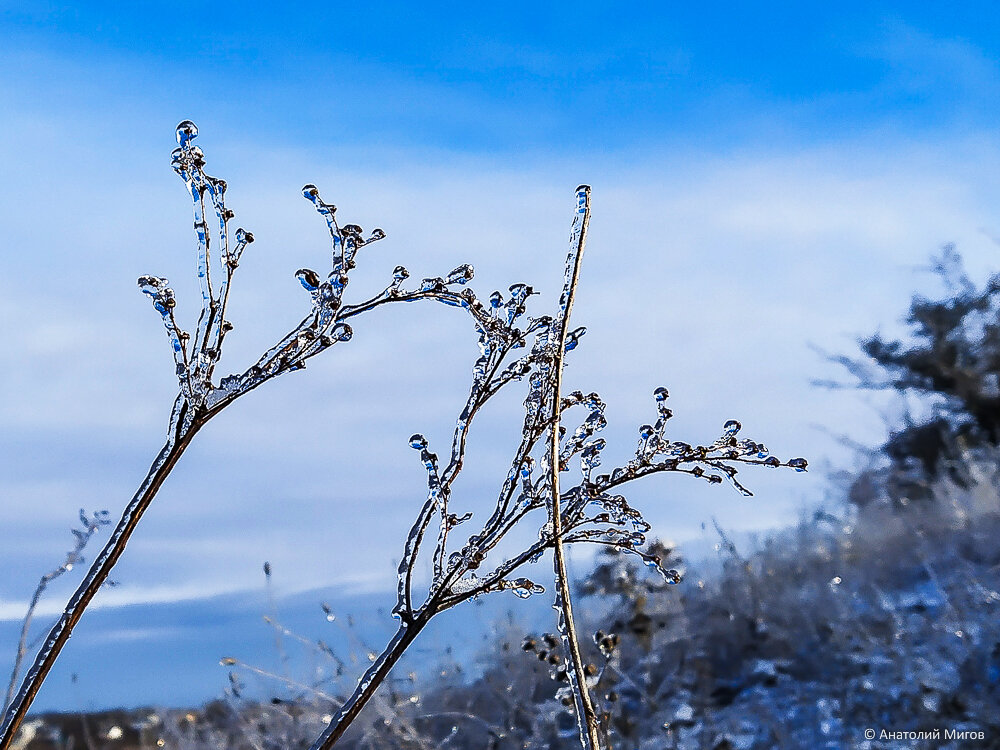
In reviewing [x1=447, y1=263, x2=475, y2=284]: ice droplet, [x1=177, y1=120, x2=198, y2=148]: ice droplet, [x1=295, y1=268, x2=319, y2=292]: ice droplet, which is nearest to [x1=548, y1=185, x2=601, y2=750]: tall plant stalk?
[x1=447, y1=263, x2=475, y2=284]: ice droplet

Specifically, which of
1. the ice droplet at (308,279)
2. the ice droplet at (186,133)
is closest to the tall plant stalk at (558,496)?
the ice droplet at (308,279)

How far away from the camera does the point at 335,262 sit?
0.94 m

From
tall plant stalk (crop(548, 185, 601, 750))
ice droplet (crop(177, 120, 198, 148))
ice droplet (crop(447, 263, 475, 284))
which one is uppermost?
ice droplet (crop(177, 120, 198, 148))

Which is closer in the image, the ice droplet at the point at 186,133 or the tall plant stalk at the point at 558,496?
the tall plant stalk at the point at 558,496

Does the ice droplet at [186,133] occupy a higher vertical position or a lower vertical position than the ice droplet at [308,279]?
higher

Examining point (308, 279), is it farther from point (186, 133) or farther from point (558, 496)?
point (558, 496)

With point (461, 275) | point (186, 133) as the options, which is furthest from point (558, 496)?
point (186, 133)

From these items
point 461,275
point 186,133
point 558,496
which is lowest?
point 558,496

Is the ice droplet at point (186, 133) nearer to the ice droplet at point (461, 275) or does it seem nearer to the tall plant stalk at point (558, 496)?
the ice droplet at point (461, 275)

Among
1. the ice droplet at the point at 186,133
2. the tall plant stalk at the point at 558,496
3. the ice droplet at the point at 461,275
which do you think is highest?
the ice droplet at the point at 186,133

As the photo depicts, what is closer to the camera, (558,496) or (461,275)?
(558,496)

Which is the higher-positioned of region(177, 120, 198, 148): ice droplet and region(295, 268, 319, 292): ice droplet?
region(177, 120, 198, 148): ice droplet

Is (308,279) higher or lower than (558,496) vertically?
higher

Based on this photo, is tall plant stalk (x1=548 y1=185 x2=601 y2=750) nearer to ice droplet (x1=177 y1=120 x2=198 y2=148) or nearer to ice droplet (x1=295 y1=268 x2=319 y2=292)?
ice droplet (x1=295 y1=268 x2=319 y2=292)
